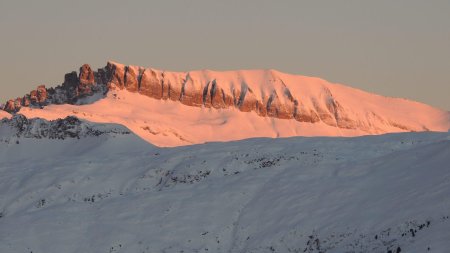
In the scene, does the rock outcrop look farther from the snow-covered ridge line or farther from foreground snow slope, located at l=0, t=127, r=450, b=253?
foreground snow slope, located at l=0, t=127, r=450, b=253

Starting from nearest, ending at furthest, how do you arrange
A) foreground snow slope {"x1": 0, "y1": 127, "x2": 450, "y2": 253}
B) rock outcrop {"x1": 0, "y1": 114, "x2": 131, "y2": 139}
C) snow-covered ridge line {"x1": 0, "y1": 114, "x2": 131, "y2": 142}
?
foreground snow slope {"x1": 0, "y1": 127, "x2": 450, "y2": 253}
snow-covered ridge line {"x1": 0, "y1": 114, "x2": 131, "y2": 142}
rock outcrop {"x1": 0, "y1": 114, "x2": 131, "y2": 139}

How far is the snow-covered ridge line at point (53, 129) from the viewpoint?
540 ft

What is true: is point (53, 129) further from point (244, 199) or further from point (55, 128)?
point (244, 199)

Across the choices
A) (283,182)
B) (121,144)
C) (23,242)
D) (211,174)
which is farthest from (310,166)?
(121,144)

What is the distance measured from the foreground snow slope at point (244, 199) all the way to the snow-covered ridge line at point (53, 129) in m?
83.2

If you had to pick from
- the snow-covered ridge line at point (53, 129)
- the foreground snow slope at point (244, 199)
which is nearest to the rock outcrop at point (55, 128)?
the snow-covered ridge line at point (53, 129)

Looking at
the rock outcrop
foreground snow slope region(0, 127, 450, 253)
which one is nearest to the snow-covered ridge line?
the rock outcrop

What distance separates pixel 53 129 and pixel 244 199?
11112 cm

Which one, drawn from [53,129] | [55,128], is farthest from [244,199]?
[55,128]

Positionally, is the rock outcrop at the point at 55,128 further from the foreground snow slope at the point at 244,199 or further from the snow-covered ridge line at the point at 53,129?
the foreground snow slope at the point at 244,199

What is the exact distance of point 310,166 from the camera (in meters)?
66.3

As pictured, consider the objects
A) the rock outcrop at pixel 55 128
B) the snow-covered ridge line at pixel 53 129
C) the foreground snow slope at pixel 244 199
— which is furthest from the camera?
the rock outcrop at pixel 55 128

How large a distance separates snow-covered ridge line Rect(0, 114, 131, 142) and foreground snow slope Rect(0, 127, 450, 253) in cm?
8322

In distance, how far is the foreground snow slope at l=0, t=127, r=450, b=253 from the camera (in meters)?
50.2
